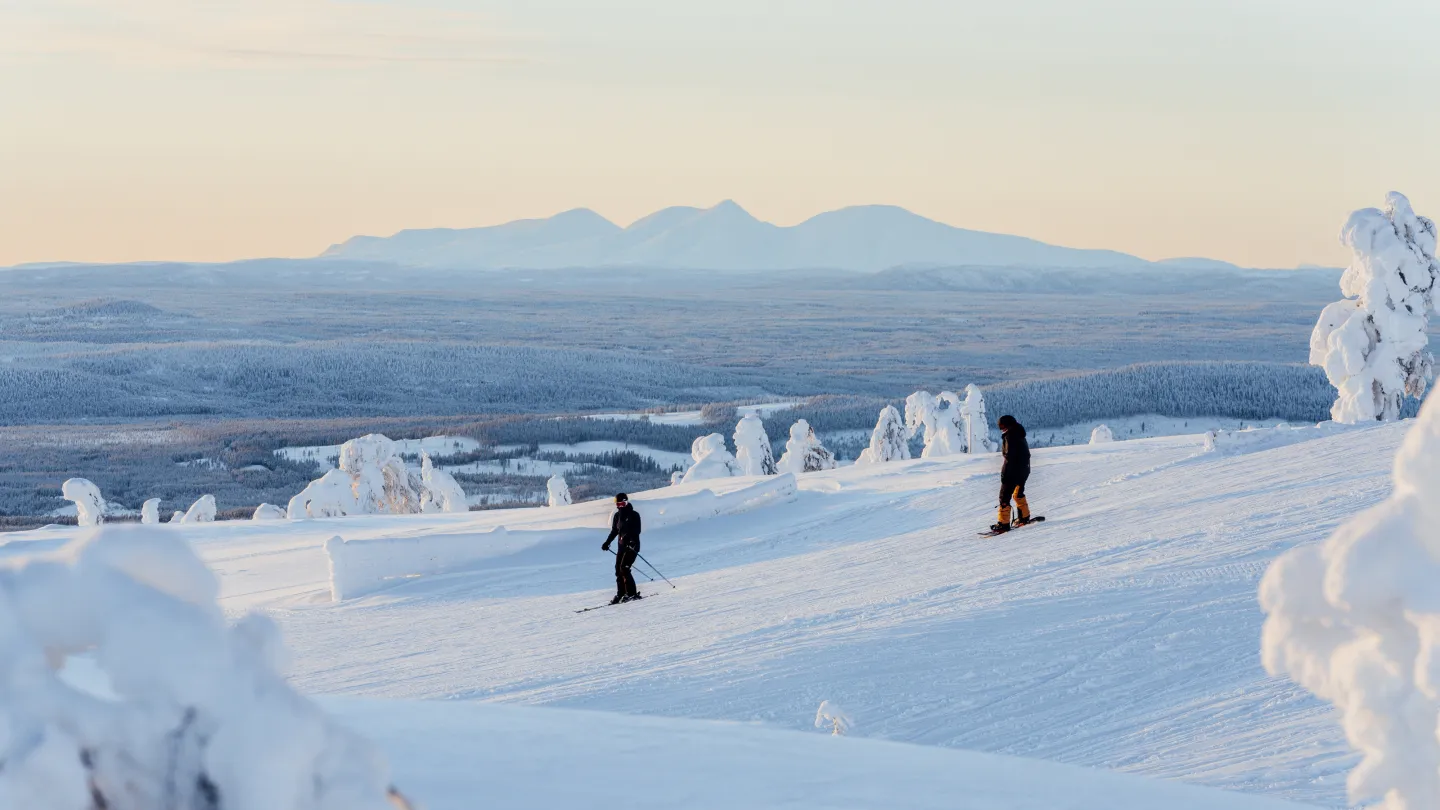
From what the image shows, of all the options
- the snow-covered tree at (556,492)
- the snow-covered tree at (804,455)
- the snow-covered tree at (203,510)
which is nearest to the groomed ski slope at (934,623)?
the snow-covered tree at (203,510)

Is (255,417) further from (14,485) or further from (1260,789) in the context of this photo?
(1260,789)

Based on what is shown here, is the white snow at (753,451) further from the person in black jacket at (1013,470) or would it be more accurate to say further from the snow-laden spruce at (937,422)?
the person in black jacket at (1013,470)

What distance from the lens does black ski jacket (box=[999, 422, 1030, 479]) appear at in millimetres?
13008

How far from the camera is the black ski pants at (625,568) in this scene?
13.3m

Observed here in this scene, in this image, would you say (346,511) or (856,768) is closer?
(856,768)

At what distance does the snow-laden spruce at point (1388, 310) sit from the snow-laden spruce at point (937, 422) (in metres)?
17.1

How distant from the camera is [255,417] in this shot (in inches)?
4183

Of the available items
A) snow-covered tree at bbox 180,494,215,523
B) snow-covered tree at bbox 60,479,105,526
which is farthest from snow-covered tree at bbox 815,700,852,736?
snow-covered tree at bbox 60,479,105,526

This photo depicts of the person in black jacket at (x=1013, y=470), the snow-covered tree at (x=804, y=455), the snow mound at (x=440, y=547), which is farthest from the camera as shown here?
the snow-covered tree at (x=804, y=455)

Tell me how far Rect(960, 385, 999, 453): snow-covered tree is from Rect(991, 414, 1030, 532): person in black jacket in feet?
96.5

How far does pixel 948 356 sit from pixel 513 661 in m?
148

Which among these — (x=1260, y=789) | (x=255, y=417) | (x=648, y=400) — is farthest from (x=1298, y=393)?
(x=1260, y=789)

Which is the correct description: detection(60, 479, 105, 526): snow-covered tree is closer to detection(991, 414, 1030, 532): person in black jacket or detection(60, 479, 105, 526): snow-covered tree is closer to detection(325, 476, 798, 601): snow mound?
detection(325, 476, 798, 601): snow mound

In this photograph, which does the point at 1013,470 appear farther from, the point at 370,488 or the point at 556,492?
the point at 556,492
